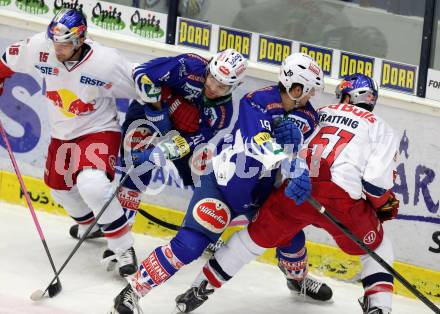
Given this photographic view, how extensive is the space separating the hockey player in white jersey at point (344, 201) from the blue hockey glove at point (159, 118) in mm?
767

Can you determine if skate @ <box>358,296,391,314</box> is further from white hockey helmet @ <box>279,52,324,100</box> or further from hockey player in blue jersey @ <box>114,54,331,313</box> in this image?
white hockey helmet @ <box>279,52,324,100</box>

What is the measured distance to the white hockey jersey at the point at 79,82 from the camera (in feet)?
15.2

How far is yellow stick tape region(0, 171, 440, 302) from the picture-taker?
16.1 ft

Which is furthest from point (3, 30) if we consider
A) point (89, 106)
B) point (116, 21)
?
point (89, 106)

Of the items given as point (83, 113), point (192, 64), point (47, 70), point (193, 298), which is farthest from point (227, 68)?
point (193, 298)

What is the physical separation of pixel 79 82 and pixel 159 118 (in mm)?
420

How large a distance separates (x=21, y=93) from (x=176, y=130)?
1.26 metres

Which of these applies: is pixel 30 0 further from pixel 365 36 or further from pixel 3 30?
pixel 365 36

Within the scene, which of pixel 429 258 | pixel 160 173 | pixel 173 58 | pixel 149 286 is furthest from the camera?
pixel 160 173

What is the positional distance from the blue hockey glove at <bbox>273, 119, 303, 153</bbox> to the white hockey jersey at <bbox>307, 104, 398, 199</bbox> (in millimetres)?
154

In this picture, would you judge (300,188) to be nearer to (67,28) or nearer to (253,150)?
(253,150)

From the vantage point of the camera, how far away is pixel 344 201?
4043 mm

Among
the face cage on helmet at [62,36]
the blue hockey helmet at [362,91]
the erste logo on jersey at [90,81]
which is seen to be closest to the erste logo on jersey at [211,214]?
the blue hockey helmet at [362,91]

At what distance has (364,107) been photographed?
14.0 feet
